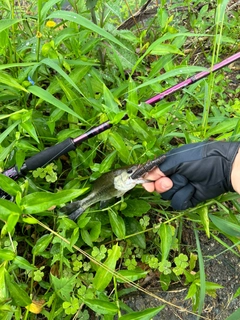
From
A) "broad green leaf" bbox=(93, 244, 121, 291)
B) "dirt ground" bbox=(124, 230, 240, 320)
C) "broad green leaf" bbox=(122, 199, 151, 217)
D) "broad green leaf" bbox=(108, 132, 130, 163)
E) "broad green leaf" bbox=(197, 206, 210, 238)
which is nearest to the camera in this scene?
"broad green leaf" bbox=(93, 244, 121, 291)

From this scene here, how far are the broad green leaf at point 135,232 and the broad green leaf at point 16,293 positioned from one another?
696mm

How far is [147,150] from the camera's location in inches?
69.6

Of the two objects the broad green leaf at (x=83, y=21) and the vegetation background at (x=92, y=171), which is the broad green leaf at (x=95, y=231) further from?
the broad green leaf at (x=83, y=21)

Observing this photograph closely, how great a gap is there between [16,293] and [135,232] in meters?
0.77

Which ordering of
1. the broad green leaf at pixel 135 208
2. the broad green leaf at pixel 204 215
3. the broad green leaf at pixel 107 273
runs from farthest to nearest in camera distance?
the broad green leaf at pixel 135 208
the broad green leaf at pixel 204 215
the broad green leaf at pixel 107 273

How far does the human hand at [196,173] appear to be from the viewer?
5.48 ft

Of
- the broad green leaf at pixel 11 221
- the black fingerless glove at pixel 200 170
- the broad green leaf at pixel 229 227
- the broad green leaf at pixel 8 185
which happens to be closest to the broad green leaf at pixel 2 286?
the broad green leaf at pixel 11 221

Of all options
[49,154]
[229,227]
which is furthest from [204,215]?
[49,154]

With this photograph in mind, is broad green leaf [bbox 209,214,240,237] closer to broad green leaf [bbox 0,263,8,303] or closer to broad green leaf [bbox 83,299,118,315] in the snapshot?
broad green leaf [bbox 83,299,118,315]

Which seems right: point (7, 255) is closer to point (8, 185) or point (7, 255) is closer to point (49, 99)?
point (8, 185)

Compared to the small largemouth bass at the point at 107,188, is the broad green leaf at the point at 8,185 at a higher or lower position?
higher

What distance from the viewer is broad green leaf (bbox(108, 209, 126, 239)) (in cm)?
187

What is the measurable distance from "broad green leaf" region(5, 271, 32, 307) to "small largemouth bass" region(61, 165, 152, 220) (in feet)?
1.53

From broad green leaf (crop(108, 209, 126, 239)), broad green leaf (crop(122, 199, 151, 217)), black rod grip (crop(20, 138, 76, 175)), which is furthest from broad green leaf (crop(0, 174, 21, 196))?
broad green leaf (crop(122, 199, 151, 217))
